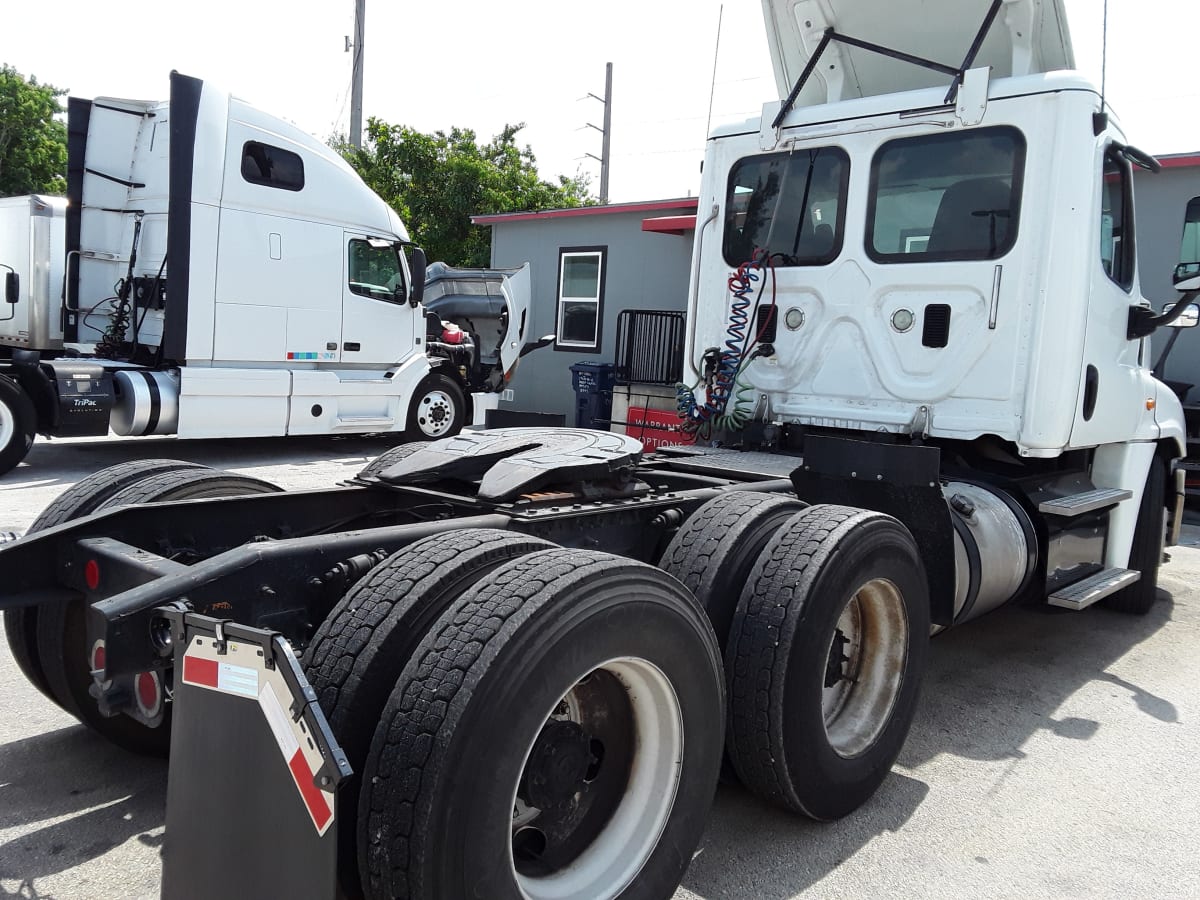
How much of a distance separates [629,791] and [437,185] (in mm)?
22348

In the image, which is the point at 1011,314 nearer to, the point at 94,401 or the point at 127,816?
the point at 127,816

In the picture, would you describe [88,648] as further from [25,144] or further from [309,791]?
[25,144]

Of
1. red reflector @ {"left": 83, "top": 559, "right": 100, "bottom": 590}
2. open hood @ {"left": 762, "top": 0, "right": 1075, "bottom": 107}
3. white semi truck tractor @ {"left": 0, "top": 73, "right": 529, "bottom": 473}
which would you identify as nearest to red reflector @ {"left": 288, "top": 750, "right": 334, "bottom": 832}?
red reflector @ {"left": 83, "top": 559, "right": 100, "bottom": 590}

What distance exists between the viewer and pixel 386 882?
1.96 metres

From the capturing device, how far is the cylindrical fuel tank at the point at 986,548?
4.32m

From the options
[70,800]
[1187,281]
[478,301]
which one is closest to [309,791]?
[70,800]

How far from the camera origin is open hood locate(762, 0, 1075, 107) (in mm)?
4879

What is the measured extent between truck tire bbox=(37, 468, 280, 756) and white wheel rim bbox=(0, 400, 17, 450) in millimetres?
6939

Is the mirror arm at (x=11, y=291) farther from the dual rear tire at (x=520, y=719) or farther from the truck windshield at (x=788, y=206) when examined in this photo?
the dual rear tire at (x=520, y=719)

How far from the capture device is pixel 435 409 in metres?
13.2

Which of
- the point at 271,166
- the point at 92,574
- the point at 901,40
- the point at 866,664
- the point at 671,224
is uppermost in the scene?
the point at 671,224

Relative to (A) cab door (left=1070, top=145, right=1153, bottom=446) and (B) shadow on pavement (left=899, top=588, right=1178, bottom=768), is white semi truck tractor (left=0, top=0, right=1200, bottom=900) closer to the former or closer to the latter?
(A) cab door (left=1070, top=145, right=1153, bottom=446)

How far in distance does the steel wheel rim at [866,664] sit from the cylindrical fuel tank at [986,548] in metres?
0.76

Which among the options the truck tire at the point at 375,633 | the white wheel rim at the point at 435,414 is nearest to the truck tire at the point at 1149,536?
the truck tire at the point at 375,633
